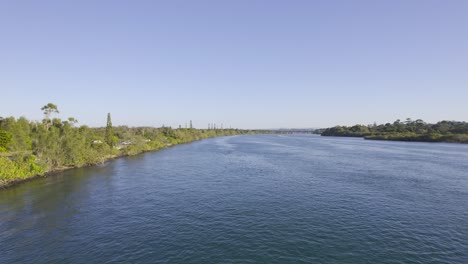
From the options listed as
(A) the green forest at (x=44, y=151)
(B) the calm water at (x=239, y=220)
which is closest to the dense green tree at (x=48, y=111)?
(A) the green forest at (x=44, y=151)

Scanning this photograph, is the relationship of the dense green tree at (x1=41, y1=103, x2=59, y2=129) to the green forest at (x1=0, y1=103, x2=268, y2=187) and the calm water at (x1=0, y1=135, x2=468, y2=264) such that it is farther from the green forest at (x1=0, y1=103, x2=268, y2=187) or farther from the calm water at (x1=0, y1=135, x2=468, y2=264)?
the calm water at (x1=0, y1=135, x2=468, y2=264)

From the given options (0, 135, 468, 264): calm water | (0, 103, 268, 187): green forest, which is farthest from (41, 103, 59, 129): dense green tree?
(0, 135, 468, 264): calm water

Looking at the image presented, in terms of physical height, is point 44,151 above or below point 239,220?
above

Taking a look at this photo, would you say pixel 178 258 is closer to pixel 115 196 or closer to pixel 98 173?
pixel 115 196

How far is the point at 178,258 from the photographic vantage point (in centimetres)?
2255

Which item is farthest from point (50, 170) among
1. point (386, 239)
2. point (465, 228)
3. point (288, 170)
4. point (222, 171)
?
point (465, 228)

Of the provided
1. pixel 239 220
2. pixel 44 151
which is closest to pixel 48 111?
pixel 44 151

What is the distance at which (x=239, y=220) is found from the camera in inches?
1226

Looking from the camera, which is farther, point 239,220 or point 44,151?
point 44,151

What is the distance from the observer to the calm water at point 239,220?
75.8ft

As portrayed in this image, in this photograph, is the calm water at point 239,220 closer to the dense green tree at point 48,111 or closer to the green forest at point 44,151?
the green forest at point 44,151

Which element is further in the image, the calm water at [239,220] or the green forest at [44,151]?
the green forest at [44,151]

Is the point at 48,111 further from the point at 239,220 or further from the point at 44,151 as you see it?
the point at 239,220

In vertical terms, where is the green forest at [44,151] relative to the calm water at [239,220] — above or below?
above
